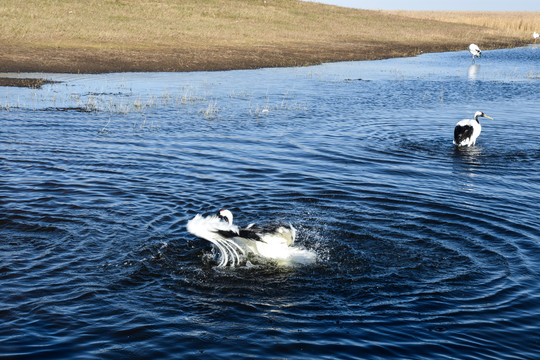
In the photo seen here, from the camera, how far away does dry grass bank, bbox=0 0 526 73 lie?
34.9 metres

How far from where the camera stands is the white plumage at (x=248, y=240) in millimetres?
7270

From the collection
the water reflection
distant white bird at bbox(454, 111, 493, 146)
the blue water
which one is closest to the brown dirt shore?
the water reflection

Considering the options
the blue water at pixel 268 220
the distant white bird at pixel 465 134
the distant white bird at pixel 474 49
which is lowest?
the blue water at pixel 268 220

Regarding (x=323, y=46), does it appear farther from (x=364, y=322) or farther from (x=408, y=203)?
(x=364, y=322)

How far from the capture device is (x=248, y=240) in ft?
25.9

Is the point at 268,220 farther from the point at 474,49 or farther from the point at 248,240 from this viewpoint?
the point at 474,49

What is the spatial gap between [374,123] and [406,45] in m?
38.7

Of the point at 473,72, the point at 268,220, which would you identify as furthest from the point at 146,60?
the point at 268,220

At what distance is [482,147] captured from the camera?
15.9 meters

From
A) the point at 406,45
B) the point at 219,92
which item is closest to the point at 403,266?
the point at 219,92

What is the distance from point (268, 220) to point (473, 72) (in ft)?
95.0

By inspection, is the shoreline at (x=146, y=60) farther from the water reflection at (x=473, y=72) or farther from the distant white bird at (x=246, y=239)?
the distant white bird at (x=246, y=239)

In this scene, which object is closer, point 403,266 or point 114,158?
point 403,266

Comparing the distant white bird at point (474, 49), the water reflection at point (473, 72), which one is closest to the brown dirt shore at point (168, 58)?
the distant white bird at point (474, 49)
